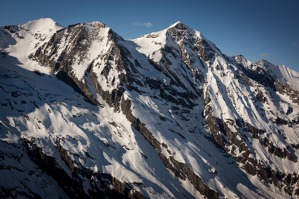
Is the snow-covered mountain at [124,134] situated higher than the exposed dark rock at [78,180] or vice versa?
the snow-covered mountain at [124,134]

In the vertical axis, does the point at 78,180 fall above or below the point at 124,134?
below

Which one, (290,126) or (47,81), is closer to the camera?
(47,81)

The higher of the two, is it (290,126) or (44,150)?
(290,126)

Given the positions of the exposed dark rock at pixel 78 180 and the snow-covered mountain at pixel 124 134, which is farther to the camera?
the snow-covered mountain at pixel 124 134

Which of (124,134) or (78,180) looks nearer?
(78,180)

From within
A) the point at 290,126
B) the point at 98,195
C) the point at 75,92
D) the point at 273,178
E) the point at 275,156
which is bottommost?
the point at 98,195

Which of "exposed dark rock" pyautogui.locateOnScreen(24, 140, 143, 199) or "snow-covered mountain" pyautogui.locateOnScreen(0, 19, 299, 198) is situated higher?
"snow-covered mountain" pyautogui.locateOnScreen(0, 19, 299, 198)

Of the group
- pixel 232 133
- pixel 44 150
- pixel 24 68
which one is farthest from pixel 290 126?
pixel 24 68

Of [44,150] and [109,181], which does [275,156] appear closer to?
[109,181]
